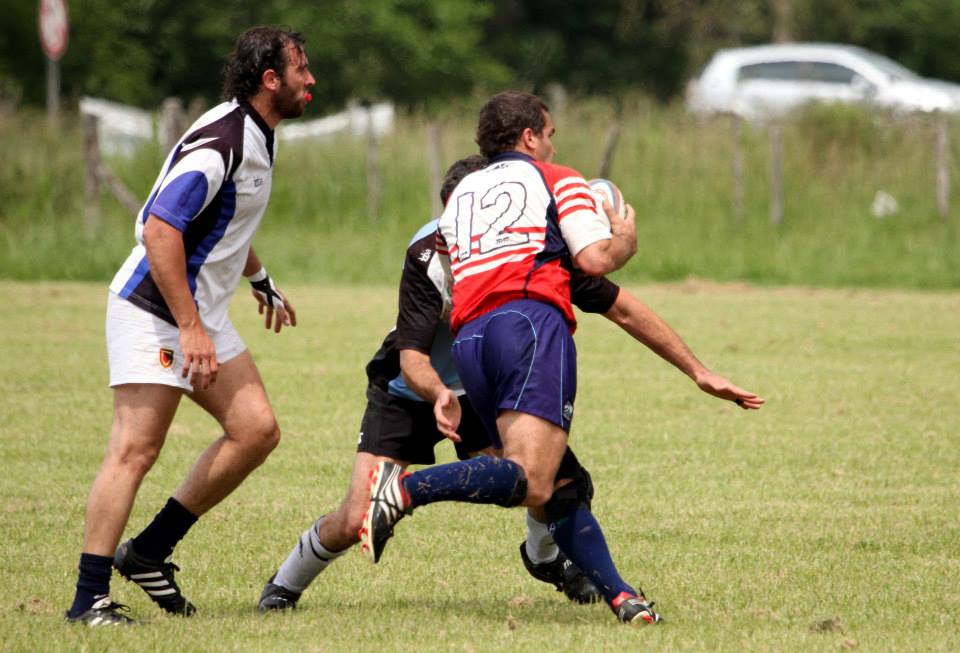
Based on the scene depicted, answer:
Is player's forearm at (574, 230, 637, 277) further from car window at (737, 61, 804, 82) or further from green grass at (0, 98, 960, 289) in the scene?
car window at (737, 61, 804, 82)

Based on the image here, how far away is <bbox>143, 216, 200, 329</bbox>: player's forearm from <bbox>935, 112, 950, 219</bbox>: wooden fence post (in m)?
17.2

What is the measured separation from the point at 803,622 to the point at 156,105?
3404 cm

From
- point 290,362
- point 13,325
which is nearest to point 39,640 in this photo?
point 290,362

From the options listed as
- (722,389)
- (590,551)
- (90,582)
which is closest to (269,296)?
(90,582)

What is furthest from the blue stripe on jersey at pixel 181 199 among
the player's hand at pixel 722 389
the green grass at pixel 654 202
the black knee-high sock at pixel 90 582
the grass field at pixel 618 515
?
the green grass at pixel 654 202

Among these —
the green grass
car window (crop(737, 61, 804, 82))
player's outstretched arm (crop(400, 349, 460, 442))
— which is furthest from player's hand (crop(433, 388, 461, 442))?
car window (crop(737, 61, 804, 82))

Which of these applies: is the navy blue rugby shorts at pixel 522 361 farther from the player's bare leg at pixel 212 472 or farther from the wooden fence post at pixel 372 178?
the wooden fence post at pixel 372 178

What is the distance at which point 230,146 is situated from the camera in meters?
4.96

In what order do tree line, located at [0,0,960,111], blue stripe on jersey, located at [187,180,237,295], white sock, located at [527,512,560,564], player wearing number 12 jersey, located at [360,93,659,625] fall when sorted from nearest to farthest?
1. player wearing number 12 jersey, located at [360,93,659,625]
2. blue stripe on jersey, located at [187,180,237,295]
3. white sock, located at [527,512,560,564]
4. tree line, located at [0,0,960,111]

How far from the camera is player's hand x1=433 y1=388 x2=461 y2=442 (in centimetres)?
483

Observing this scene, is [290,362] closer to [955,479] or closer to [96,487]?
[955,479]

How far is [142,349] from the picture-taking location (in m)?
4.95

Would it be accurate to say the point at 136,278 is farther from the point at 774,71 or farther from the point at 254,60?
the point at 774,71

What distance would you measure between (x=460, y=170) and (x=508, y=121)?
15.0 inches
